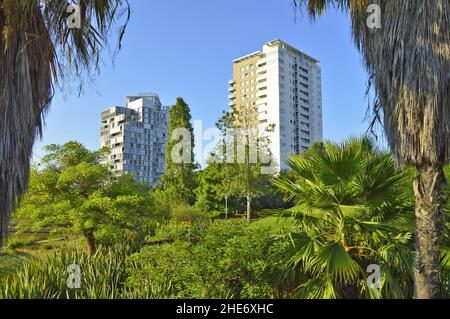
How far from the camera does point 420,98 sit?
14.9ft

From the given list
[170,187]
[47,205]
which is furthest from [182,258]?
[170,187]

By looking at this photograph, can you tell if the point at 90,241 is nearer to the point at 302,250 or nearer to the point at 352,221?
the point at 302,250

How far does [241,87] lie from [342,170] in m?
96.5

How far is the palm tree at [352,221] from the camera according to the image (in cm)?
590

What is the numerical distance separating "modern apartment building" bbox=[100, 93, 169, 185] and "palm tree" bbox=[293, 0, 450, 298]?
88.0 m

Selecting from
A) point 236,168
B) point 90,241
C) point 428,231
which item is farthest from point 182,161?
point 428,231

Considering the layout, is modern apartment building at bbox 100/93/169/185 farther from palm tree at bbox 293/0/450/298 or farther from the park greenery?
palm tree at bbox 293/0/450/298

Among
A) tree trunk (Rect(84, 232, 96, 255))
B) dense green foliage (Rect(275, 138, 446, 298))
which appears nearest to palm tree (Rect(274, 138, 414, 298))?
dense green foliage (Rect(275, 138, 446, 298))

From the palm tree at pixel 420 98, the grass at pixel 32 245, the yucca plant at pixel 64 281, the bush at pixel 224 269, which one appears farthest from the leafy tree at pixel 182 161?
the palm tree at pixel 420 98

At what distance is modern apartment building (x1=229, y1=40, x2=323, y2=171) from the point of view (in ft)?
293

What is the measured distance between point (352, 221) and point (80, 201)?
29.8ft

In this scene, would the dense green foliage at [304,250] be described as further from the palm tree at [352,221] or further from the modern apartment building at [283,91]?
the modern apartment building at [283,91]

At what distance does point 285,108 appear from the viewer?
90.6m
